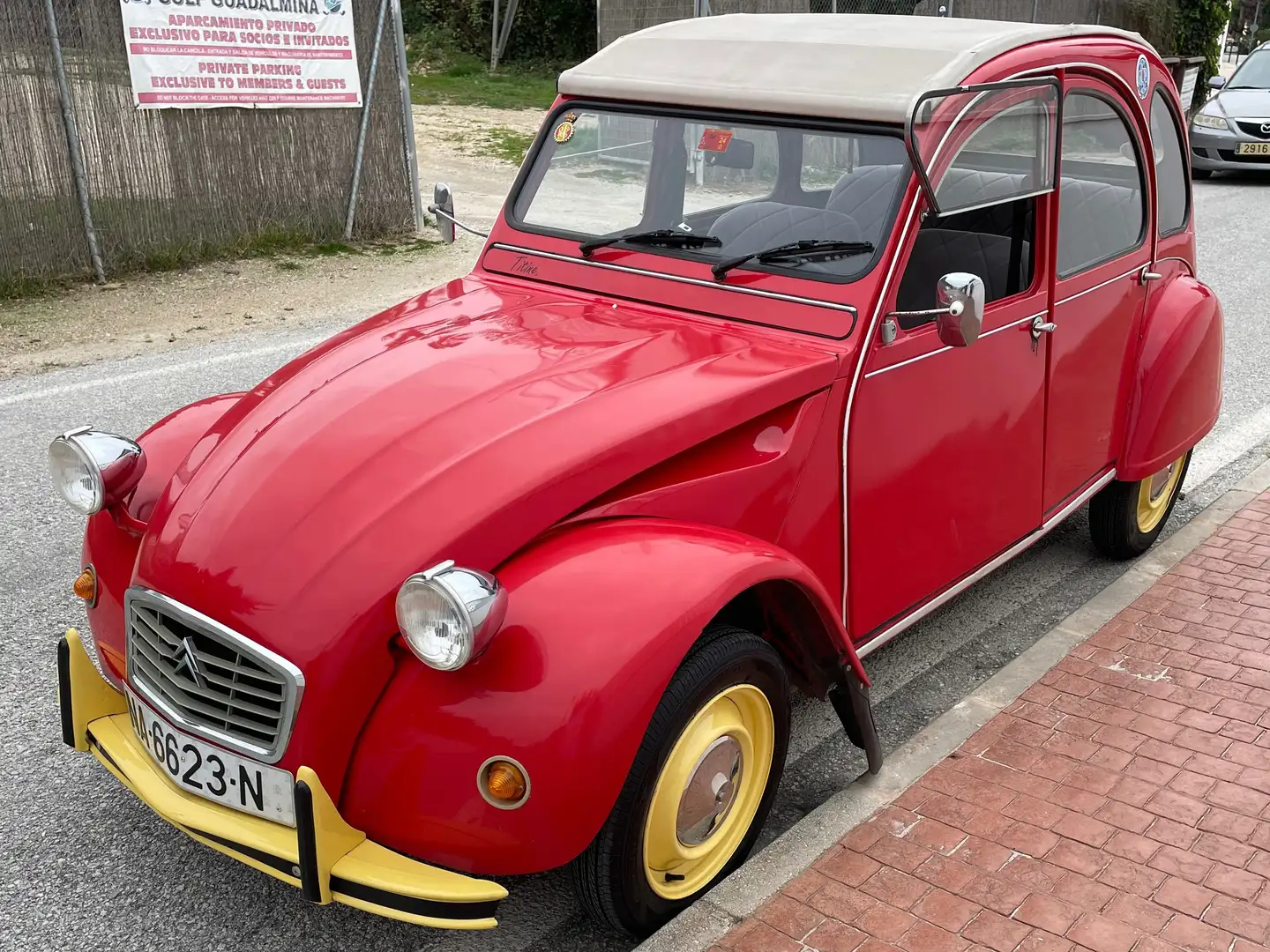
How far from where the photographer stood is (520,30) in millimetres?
25234

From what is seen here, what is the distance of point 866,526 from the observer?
3.27 meters

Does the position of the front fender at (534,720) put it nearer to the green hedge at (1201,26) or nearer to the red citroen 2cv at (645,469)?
the red citroen 2cv at (645,469)

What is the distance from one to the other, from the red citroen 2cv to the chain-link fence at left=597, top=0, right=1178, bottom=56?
1083 centimetres

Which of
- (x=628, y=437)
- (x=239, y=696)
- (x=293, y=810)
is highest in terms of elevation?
(x=628, y=437)

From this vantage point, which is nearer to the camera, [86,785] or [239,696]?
[239,696]

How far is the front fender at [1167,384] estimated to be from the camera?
14.6 ft

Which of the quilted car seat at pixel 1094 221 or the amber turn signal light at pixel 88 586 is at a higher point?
the quilted car seat at pixel 1094 221

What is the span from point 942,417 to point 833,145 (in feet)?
2.79

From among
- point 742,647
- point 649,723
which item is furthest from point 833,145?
point 649,723

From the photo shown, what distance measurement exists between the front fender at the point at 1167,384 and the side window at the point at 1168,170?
30 centimetres

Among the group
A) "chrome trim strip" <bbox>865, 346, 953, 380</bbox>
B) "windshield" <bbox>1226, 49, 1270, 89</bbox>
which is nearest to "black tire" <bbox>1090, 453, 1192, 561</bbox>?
"chrome trim strip" <bbox>865, 346, 953, 380</bbox>

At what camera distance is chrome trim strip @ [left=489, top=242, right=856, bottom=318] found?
3.26 meters

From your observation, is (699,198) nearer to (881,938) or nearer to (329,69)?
(881,938)

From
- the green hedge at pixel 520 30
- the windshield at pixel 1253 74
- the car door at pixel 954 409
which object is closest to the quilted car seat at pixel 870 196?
the car door at pixel 954 409
